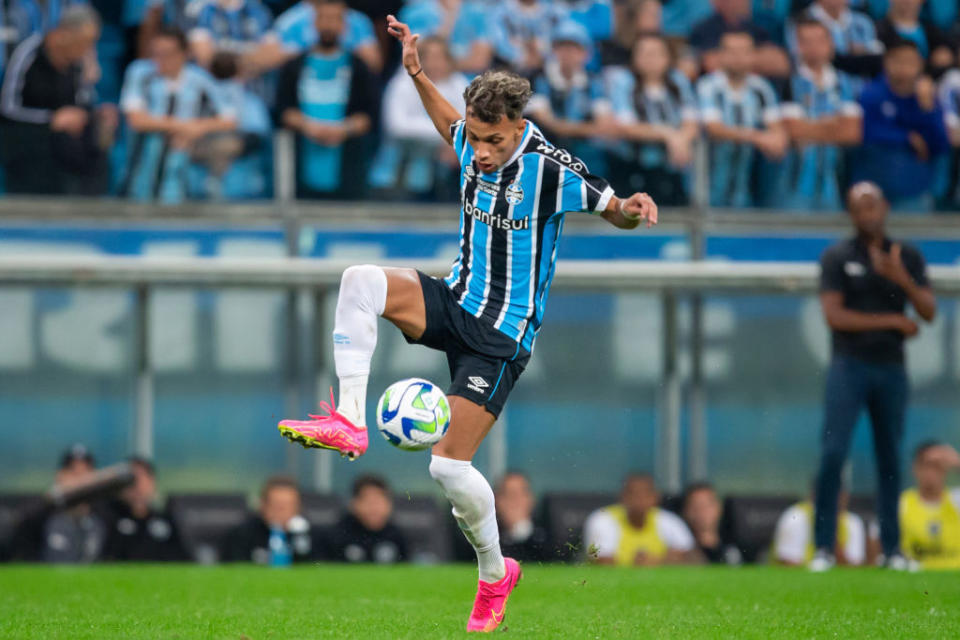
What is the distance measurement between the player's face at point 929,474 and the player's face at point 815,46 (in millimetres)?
4257

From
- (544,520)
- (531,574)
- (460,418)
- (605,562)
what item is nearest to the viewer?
(460,418)

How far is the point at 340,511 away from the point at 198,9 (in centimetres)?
485

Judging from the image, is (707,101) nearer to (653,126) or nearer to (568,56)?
(653,126)

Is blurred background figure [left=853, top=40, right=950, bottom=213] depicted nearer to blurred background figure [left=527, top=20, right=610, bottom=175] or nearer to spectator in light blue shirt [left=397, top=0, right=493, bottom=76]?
blurred background figure [left=527, top=20, right=610, bottom=175]

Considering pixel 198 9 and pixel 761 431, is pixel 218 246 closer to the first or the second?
pixel 198 9

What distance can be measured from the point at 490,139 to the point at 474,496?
61.9 inches

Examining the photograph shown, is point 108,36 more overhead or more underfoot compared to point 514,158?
more overhead

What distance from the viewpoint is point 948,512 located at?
11789 mm

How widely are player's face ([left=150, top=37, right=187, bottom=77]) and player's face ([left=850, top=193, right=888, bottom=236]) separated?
594cm

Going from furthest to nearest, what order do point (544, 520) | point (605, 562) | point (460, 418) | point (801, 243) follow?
point (801, 243) → point (544, 520) → point (605, 562) → point (460, 418)

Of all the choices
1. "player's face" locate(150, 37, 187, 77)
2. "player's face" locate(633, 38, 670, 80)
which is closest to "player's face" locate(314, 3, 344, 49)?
"player's face" locate(150, 37, 187, 77)

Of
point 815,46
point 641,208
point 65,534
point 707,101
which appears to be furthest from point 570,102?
point 641,208

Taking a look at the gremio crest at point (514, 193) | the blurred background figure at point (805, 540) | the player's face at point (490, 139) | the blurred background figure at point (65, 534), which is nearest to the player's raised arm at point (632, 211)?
the gremio crest at point (514, 193)

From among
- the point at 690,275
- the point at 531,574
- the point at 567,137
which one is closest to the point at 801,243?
the point at 690,275
